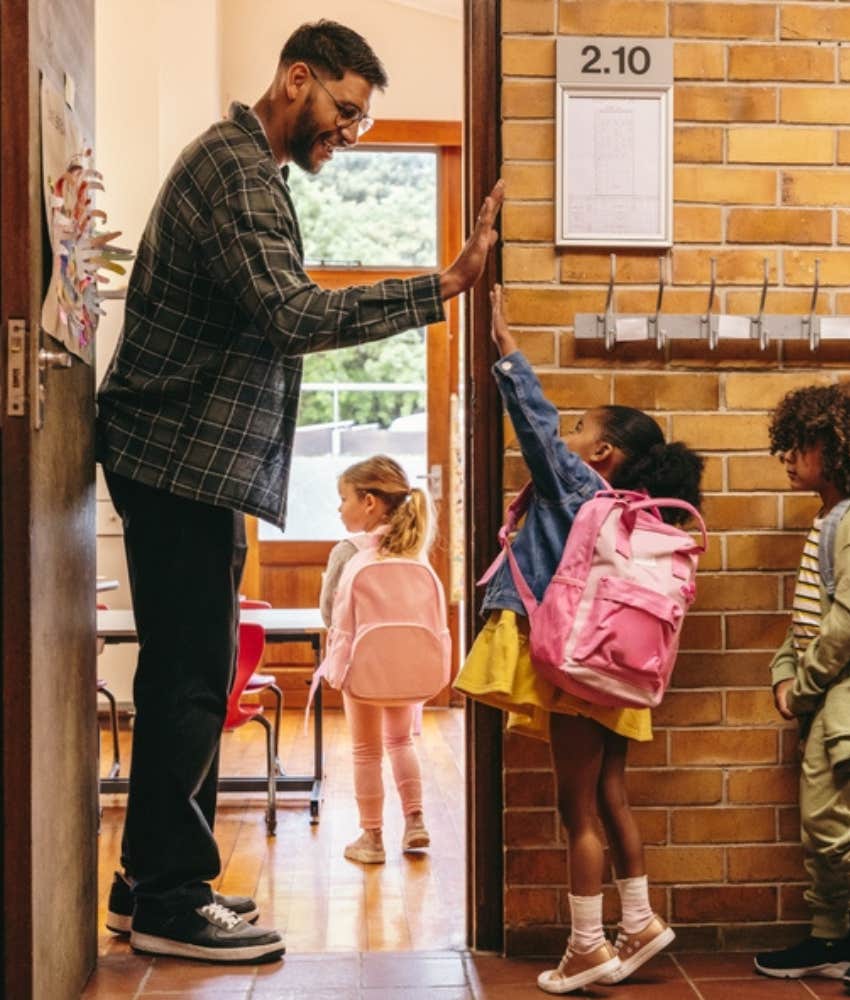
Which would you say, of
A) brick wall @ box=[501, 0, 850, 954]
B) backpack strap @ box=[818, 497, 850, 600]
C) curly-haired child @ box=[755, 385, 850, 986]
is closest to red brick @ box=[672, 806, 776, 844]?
brick wall @ box=[501, 0, 850, 954]

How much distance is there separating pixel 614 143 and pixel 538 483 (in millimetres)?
739

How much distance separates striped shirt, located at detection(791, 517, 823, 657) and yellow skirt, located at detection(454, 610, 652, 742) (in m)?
0.35

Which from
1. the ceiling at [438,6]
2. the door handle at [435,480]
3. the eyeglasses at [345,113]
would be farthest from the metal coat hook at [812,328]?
the ceiling at [438,6]

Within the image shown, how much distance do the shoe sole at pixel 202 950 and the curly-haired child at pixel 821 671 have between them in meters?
0.94

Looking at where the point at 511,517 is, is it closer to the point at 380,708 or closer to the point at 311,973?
the point at 311,973

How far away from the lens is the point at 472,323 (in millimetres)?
2750

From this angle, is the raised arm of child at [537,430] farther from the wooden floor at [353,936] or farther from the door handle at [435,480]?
the door handle at [435,480]

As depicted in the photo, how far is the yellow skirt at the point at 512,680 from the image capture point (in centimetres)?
240

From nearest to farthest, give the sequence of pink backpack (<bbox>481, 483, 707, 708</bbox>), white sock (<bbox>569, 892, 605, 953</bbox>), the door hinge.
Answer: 1. the door hinge
2. pink backpack (<bbox>481, 483, 707, 708</bbox>)
3. white sock (<bbox>569, 892, 605, 953</bbox>)

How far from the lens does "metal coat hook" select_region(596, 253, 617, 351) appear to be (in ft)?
8.63

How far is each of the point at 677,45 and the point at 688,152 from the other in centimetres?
21

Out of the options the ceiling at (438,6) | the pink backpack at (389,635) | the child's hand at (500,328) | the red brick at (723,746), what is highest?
the ceiling at (438,6)

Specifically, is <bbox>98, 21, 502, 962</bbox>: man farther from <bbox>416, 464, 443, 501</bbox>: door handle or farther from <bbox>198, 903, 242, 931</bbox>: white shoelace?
<bbox>416, 464, 443, 501</bbox>: door handle

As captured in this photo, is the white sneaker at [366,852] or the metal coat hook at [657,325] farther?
the white sneaker at [366,852]
